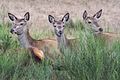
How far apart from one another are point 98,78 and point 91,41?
2.17 ft

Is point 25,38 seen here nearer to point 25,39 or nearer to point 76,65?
point 25,39

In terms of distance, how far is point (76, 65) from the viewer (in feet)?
23.2

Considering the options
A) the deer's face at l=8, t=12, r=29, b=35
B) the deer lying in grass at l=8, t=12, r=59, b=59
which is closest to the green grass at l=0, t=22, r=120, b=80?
the deer lying in grass at l=8, t=12, r=59, b=59

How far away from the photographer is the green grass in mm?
6934

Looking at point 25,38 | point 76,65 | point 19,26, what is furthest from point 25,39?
point 76,65

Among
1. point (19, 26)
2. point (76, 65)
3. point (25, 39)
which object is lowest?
point (76, 65)

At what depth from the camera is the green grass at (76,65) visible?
693 cm

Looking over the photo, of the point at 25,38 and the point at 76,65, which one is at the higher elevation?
the point at 25,38

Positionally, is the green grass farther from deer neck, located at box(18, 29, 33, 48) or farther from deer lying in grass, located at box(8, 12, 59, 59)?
deer neck, located at box(18, 29, 33, 48)

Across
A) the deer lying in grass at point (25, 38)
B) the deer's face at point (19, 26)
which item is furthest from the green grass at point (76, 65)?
the deer's face at point (19, 26)

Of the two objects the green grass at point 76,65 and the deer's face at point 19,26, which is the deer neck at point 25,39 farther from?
the green grass at point 76,65

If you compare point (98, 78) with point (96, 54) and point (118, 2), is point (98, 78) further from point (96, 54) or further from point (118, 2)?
point (118, 2)

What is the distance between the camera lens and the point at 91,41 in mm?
7355

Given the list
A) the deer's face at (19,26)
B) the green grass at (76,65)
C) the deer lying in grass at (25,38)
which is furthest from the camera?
the deer's face at (19,26)
